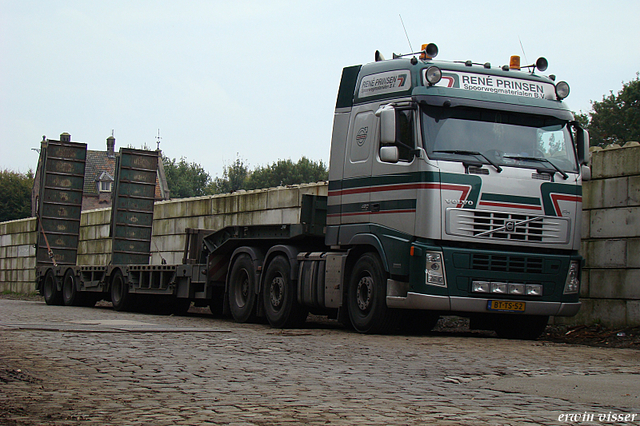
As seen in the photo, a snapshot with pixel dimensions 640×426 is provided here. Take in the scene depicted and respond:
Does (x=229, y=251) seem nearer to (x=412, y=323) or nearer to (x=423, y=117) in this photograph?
(x=412, y=323)

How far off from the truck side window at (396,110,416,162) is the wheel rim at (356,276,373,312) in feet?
6.07

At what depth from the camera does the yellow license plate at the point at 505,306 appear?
37.4ft

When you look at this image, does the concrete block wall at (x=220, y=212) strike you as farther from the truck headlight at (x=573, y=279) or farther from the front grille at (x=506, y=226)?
the truck headlight at (x=573, y=279)

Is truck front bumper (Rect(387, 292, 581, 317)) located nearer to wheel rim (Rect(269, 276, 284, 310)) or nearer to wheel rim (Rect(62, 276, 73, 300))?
wheel rim (Rect(269, 276, 284, 310))

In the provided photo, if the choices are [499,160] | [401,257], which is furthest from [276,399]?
[499,160]

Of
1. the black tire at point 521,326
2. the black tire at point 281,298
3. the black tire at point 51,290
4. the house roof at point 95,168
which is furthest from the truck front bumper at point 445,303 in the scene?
the house roof at point 95,168

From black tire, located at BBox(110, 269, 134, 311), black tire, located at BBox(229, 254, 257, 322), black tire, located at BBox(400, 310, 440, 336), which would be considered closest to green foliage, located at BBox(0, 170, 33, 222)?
black tire, located at BBox(110, 269, 134, 311)

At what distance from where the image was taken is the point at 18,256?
114 feet

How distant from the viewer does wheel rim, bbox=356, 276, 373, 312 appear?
12.1 metres

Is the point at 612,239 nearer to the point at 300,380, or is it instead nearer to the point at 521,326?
the point at 521,326

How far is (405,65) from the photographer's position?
39.3ft

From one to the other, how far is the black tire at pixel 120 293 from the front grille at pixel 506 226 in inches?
391

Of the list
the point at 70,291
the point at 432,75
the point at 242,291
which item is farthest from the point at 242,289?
the point at 70,291

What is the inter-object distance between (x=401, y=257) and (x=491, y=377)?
397cm
